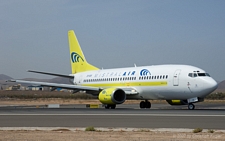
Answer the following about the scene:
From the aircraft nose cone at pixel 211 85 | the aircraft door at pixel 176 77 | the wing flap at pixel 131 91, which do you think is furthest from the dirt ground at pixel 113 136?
the wing flap at pixel 131 91

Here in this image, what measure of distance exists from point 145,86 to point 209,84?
5854mm

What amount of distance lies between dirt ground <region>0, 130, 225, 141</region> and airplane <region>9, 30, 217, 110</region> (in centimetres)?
1662

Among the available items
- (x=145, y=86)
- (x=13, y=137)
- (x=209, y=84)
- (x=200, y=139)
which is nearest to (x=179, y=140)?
(x=200, y=139)

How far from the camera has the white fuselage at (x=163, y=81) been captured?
29.5 m

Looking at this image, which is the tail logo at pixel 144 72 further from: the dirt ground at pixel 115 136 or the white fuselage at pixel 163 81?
the dirt ground at pixel 115 136

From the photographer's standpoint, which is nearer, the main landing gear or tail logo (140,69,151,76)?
tail logo (140,69,151,76)

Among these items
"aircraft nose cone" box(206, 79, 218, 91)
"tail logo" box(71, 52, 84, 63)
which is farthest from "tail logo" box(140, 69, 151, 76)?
"tail logo" box(71, 52, 84, 63)

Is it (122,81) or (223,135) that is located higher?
(122,81)

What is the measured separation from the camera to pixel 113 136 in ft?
40.4

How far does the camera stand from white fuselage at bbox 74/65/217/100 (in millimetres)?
29453

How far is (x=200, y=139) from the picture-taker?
11469 millimetres

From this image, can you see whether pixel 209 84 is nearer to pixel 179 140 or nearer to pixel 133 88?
pixel 133 88

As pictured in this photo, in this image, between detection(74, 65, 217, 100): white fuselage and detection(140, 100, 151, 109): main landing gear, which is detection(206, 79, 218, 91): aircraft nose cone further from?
detection(140, 100, 151, 109): main landing gear

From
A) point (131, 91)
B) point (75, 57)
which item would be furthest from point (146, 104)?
point (75, 57)
